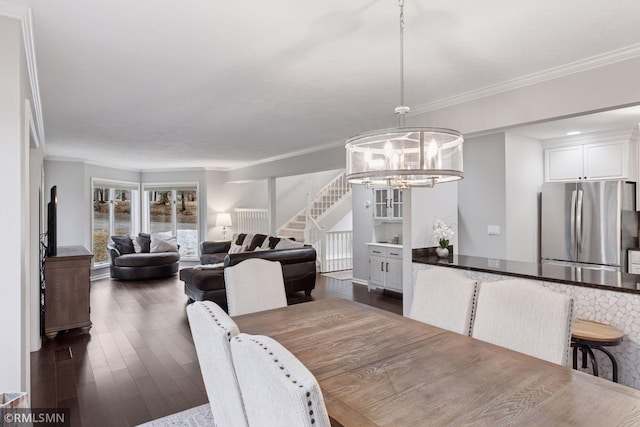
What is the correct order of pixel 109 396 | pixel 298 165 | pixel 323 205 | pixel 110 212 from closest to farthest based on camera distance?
pixel 109 396 < pixel 298 165 < pixel 110 212 < pixel 323 205

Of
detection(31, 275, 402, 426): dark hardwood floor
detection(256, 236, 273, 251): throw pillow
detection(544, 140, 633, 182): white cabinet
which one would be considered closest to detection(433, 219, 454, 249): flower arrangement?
detection(31, 275, 402, 426): dark hardwood floor

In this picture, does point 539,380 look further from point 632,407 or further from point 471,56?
point 471,56

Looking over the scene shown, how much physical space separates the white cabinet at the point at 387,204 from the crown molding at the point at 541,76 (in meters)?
2.50

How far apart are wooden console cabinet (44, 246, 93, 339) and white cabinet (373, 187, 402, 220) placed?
4.42 m

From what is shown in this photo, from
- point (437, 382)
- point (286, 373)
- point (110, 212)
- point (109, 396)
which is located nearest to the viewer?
point (286, 373)

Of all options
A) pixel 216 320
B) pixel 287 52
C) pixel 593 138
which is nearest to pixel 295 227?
pixel 593 138

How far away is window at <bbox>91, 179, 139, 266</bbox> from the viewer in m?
8.14

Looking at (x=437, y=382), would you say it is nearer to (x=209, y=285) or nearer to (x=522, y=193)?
(x=209, y=285)

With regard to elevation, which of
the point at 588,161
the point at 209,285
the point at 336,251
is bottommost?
the point at 209,285

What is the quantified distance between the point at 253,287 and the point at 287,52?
1.75 m

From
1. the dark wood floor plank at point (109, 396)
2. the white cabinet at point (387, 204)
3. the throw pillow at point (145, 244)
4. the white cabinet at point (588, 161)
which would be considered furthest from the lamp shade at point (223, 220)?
the white cabinet at point (588, 161)

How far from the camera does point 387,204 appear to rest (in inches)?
255

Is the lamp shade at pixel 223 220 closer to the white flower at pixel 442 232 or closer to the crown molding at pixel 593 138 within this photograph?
the white flower at pixel 442 232

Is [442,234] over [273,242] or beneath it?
over
